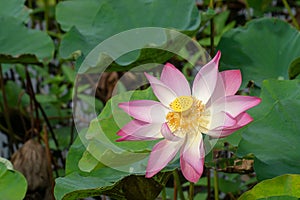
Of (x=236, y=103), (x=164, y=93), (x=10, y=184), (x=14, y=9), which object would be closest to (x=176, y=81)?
(x=164, y=93)

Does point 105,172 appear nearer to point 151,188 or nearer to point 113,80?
point 151,188

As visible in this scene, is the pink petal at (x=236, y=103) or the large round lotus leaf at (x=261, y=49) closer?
the pink petal at (x=236, y=103)

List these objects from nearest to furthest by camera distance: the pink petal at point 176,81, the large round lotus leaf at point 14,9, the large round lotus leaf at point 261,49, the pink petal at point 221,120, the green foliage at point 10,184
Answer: the pink petal at point 221,120, the pink petal at point 176,81, the green foliage at point 10,184, the large round lotus leaf at point 261,49, the large round lotus leaf at point 14,9

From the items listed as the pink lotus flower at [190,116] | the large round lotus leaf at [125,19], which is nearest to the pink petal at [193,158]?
the pink lotus flower at [190,116]

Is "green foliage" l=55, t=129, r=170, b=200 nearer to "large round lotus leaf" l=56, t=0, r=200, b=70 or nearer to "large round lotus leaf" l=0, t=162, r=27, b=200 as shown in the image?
"large round lotus leaf" l=0, t=162, r=27, b=200

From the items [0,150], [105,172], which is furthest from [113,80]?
[105,172]

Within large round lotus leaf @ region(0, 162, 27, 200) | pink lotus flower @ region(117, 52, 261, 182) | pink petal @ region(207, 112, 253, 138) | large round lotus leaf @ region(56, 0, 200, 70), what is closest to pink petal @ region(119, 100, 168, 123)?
pink lotus flower @ region(117, 52, 261, 182)

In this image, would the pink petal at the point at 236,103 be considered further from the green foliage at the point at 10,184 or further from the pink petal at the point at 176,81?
the green foliage at the point at 10,184
